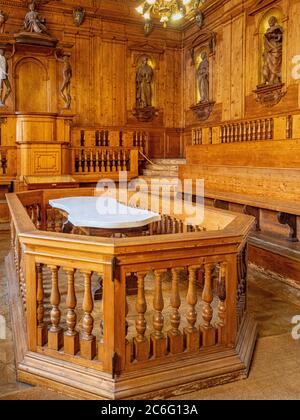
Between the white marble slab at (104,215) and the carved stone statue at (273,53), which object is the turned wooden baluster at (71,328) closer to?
the white marble slab at (104,215)

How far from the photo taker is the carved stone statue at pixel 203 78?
10570 millimetres

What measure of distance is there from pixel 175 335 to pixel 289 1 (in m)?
7.63

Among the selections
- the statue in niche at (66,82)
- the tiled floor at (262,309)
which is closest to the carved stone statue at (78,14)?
the statue in niche at (66,82)

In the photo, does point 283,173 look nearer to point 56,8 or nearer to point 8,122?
point 8,122

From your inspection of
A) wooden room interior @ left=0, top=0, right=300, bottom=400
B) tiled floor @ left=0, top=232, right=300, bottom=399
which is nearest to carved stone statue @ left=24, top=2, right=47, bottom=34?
wooden room interior @ left=0, top=0, right=300, bottom=400

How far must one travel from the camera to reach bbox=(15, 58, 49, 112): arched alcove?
10.2 meters

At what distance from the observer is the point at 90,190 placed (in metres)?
5.75

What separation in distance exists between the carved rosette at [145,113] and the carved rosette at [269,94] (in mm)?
3437

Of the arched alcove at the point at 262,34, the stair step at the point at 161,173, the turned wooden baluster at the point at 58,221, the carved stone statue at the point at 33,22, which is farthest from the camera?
the carved stone statue at the point at 33,22

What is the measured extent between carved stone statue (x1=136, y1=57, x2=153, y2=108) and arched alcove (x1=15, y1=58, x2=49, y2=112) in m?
2.44

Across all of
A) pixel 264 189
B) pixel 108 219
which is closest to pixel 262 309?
pixel 108 219

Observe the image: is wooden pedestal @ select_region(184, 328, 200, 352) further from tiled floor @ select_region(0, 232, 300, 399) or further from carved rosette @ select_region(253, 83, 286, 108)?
carved rosette @ select_region(253, 83, 286, 108)
